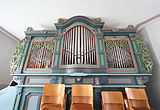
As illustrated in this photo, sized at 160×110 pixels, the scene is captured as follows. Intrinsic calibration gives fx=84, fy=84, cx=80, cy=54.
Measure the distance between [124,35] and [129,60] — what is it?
123cm

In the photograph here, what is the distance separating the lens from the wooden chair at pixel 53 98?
2.27m

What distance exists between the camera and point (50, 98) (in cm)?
244

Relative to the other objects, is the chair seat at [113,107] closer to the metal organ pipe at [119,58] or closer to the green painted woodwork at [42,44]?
the metal organ pipe at [119,58]

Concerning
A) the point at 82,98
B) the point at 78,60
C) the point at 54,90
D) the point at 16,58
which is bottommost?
the point at 82,98

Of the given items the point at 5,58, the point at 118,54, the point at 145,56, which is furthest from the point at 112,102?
the point at 5,58

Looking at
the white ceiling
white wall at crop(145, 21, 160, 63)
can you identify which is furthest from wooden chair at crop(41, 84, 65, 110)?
white wall at crop(145, 21, 160, 63)

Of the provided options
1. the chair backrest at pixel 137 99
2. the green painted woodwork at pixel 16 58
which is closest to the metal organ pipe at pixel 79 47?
the chair backrest at pixel 137 99

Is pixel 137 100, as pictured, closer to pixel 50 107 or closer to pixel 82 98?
pixel 82 98

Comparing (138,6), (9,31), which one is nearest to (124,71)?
(138,6)

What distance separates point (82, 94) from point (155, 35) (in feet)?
13.1

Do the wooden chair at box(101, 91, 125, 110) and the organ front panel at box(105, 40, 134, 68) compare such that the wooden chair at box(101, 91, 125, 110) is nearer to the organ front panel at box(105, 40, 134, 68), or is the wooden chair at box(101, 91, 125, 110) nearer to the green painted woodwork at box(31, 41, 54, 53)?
the organ front panel at box(105, 40, 134, 68)

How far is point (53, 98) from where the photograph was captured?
245 centimetres

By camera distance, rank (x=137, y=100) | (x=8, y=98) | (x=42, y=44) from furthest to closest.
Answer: (x=42, y=44), (x=8, y=98), (x=137, y=100)

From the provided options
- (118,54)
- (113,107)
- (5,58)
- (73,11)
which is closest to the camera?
(113,107)
